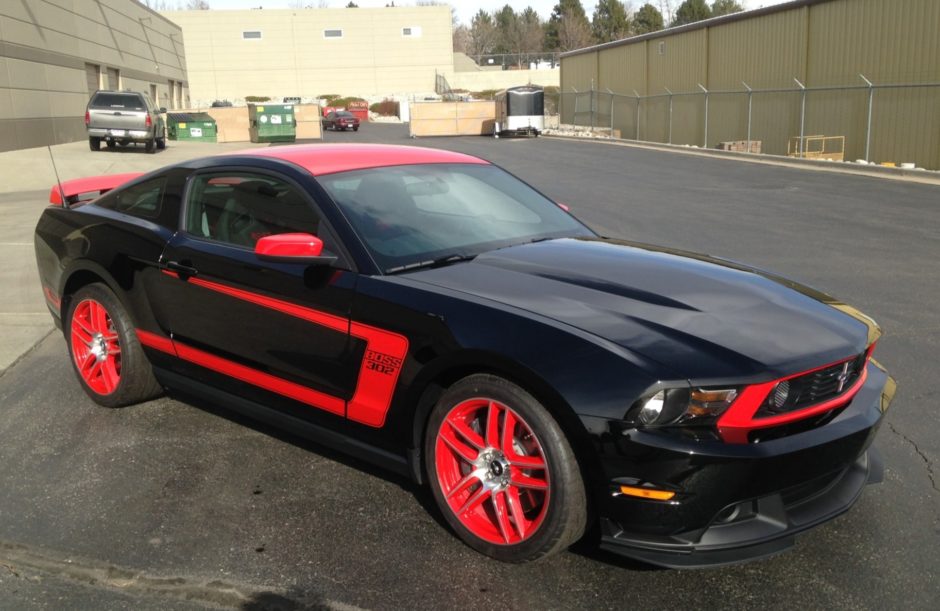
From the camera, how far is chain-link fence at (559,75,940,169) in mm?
24734

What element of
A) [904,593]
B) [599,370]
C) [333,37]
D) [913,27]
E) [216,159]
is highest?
[333,37]

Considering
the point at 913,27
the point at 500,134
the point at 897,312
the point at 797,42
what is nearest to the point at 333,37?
the point at 500,134

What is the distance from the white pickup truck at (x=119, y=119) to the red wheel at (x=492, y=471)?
2777 cm

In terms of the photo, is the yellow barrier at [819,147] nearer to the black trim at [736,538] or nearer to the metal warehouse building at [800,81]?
the metal warehouse building at [800,81]

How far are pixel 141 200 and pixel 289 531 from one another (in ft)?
7.57

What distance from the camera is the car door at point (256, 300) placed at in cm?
375

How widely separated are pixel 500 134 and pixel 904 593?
4440cm

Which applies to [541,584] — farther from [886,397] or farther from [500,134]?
[500,134]

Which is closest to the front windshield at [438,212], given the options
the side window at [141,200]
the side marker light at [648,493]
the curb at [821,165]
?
the side window at [141,200]

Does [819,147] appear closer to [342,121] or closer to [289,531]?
[289,531]

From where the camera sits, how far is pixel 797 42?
100 ft

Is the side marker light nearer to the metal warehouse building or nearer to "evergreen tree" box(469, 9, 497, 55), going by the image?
the metal warehouse building

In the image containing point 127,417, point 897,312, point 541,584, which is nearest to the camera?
point 541,584

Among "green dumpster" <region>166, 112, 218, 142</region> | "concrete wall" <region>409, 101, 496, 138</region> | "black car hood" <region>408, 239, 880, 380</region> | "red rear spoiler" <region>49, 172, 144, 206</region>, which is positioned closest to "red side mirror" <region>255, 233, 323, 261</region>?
"black car hood" <region>408, 239, 880, 380</region>
